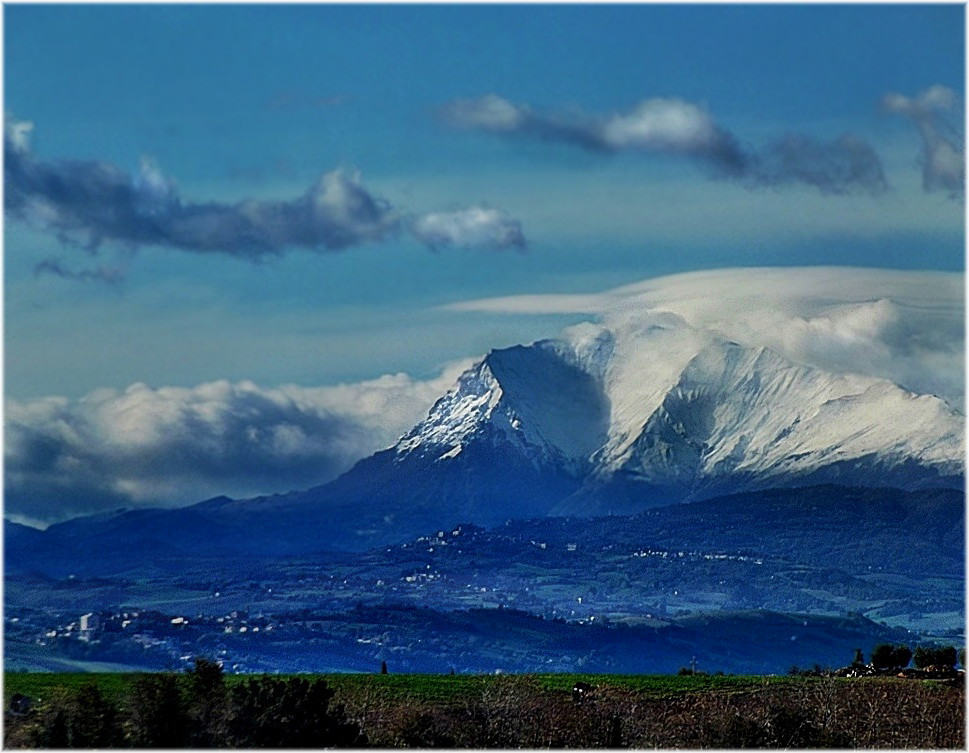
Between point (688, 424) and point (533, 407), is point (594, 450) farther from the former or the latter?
point (688, 424)

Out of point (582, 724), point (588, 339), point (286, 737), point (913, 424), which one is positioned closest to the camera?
point (286, 737)

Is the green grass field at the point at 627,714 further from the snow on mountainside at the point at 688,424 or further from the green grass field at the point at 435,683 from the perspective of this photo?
the snow on mountainside at the point at 688,424

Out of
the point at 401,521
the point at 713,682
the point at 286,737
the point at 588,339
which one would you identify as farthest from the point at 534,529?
the point at 286,737

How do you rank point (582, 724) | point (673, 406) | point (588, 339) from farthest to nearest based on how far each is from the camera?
point (673, 406) < point (588, 339) < point (582, 724)

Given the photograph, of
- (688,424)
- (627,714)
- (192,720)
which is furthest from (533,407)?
(192,720)

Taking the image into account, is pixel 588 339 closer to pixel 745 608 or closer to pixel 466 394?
pixel 466 394

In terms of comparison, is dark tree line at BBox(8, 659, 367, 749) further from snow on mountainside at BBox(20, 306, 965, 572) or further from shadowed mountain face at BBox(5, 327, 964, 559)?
shadowed mountain face at BBox(5, 327, 964, 559)

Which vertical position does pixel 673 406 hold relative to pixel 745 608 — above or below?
above

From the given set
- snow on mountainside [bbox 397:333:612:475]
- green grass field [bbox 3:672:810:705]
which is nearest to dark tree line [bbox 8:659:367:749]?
green grass field [bbox 3:672:810:705]
